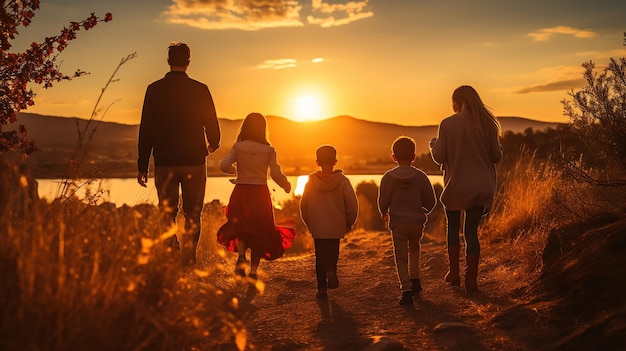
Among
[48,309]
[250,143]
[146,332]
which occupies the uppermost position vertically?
[250,143]

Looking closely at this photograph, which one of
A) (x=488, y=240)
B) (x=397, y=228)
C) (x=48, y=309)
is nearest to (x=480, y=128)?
(x=397, y=228)

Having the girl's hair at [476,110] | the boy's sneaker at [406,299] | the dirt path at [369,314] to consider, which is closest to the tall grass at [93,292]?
the dirt path at [369,314]

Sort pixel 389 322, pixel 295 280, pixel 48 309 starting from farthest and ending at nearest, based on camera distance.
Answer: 1. pixel 295 280
2. pixel 389 322
3. pixel 48 309

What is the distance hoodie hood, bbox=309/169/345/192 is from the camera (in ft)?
25.1

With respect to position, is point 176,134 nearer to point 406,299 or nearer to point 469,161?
point 406,299

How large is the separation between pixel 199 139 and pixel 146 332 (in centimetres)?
402

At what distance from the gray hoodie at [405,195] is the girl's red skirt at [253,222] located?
1514 mm

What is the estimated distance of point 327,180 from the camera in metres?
7.65

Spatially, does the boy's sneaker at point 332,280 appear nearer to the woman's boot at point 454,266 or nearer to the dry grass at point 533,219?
the woman's boot at point 454,266

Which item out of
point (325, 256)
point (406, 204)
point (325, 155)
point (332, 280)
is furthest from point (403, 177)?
point (332, 280)

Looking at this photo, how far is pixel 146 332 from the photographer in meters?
4.32

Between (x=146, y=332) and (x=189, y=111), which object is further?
(x=189, y=111)

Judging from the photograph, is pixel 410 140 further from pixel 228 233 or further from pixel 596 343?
pixel 596 343

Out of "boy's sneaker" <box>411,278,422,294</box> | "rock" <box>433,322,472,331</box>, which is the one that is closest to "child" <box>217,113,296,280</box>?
"boy's sneaker" <box>411,278,422,294</box>
